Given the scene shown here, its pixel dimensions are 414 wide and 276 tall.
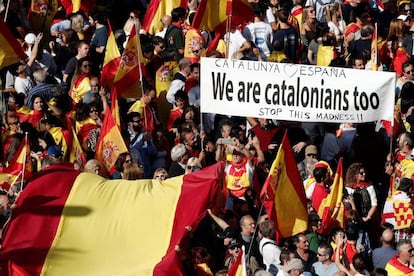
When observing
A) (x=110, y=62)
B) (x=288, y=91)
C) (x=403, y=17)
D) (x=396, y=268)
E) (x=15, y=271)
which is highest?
(x=403, y=17)

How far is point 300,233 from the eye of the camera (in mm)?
20672

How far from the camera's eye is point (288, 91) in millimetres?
22094

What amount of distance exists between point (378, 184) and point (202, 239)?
2.95 m

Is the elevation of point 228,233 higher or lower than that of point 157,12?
lower

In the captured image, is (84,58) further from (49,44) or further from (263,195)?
(263,195)

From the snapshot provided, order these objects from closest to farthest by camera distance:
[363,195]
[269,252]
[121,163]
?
[269,252] < [121,163] < [363,195]

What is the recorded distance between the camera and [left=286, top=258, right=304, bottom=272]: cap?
64.6 feet

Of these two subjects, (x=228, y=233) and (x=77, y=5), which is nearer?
(x=228, y=233)

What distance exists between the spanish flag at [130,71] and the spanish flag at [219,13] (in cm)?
77

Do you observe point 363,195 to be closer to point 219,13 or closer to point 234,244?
point 234,244

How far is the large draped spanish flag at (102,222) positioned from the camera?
756 inches

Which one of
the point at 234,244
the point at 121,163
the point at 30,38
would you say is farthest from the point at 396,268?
the point at 30,38

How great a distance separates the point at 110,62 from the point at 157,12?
2394 mm

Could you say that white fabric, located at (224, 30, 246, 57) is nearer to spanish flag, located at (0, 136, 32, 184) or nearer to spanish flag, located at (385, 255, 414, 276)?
spanish flag, located at (0, 136, 32, 184)
